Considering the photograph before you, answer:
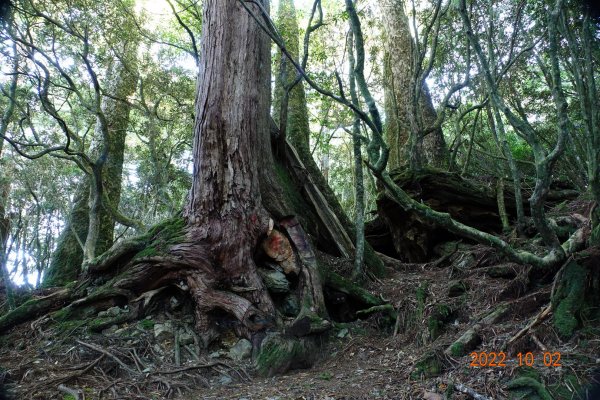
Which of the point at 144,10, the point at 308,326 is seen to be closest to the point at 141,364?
the point at 308,326

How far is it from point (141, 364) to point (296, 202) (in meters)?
3.17

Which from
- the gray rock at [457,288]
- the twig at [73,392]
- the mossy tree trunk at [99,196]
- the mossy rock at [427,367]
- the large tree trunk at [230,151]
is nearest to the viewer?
the twig at [73,392]

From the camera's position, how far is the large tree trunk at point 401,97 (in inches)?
364

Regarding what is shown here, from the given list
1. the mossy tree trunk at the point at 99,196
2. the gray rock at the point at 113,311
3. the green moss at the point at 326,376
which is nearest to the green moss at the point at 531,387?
the green moss at the point at 326,376

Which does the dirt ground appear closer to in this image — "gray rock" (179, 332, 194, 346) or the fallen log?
→ "gray rock" (179, 332, 194, 346)

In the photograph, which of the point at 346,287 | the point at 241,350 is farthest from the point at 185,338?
the point at 346,287

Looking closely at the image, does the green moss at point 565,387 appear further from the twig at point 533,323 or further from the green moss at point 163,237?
the green moss at point 163,237

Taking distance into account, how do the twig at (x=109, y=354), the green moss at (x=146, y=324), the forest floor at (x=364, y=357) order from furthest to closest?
the green moss at (x=146, y=324)
the twig at (x=109, y=354)
the forest floor at (x=364, y=357)

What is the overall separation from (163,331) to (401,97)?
8189mm

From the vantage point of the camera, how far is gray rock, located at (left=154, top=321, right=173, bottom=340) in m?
4.39

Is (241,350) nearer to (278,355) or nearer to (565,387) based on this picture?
(278,355)

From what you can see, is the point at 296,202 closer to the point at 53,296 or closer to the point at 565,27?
the point at 53,296
